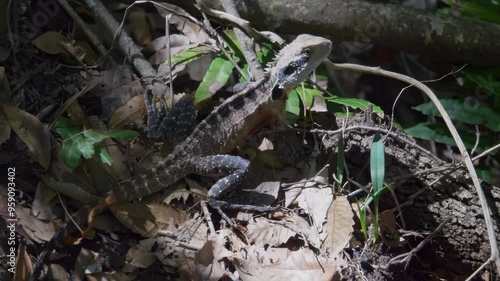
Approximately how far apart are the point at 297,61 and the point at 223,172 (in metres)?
1.07

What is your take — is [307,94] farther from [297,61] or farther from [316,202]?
[316,202]

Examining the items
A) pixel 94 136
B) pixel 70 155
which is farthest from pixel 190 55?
pixel 70 155

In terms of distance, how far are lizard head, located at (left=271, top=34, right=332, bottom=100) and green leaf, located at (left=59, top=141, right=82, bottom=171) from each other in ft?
5.27

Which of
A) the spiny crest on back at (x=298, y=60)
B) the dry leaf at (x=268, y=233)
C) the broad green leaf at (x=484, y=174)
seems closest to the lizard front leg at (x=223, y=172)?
the dry leaf at (x=268, y=233)

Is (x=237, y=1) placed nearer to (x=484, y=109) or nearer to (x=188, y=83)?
(x=188, y=83)

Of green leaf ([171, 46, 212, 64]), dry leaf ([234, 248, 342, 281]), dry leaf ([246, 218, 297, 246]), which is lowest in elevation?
dry leaf ([234, 248, 342, 281])

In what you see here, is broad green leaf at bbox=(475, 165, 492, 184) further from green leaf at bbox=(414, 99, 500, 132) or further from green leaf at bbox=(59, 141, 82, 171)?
green leaf at bbox=(59, 141, 82, 171)

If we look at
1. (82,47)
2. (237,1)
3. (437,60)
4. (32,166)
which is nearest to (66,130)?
(32,166)

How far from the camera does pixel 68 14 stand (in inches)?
198

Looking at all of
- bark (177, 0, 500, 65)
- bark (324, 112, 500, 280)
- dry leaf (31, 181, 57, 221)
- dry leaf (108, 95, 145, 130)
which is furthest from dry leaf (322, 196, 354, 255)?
dry leaf (31, 181, 57, 221)

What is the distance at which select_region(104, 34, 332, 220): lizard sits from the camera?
419 cm

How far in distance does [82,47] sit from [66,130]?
3.52 ft

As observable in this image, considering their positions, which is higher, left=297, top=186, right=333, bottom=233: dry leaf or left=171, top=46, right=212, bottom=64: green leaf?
left=171, top=46, right=212, bottom=64: green leaf

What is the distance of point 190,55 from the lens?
5008 millimetres
